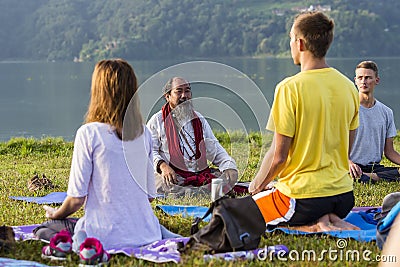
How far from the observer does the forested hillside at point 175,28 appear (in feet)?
303

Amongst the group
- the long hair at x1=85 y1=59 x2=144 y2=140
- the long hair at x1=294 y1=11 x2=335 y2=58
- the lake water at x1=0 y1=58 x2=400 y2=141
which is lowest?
the lake water at x1=0 y1=58 x2=400 y2=141

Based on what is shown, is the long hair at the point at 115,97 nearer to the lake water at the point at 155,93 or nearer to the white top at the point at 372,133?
the lake water at the point at 155,93

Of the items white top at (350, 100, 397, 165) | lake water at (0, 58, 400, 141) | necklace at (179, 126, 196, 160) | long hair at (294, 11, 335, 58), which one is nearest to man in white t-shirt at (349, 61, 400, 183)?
white top at (350, 100, 397, 165)

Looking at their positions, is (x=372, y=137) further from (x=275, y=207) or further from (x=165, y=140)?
(x=275, y=207)

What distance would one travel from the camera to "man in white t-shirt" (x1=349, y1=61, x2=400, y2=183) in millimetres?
7473

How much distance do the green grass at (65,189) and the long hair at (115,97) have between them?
92cm

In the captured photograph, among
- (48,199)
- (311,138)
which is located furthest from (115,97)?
(48,199)

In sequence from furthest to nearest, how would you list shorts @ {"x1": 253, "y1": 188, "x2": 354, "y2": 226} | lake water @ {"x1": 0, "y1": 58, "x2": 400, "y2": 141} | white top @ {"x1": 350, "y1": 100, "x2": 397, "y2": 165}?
white top @ {"x1": 350, "y1": 100, "x2": 397, "y2": 165}
lake water @ {"x1": 0, "y1": 58, "x2": 400, "y2": 141}
shorts @ {"x1": 253, "y1": 188, "x2": 354, "y2": 226}

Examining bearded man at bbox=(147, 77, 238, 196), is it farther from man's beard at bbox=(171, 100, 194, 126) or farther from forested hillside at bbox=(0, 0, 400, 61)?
forested hillside at bbox=(0, 0, 400, 61)

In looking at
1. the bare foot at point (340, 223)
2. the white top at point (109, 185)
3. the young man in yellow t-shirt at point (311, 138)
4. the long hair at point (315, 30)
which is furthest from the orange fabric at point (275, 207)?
the long hair at point (315, 30)

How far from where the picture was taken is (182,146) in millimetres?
7203

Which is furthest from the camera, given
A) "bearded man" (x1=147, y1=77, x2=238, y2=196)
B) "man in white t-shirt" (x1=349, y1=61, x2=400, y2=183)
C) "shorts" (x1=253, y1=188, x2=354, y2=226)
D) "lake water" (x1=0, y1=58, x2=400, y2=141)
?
"man in white t-shirt" (x1=349, y1=61, x2=400, y2=183)

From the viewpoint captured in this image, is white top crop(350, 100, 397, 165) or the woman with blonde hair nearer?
the woman with blonde hair

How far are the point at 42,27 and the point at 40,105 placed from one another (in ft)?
211
